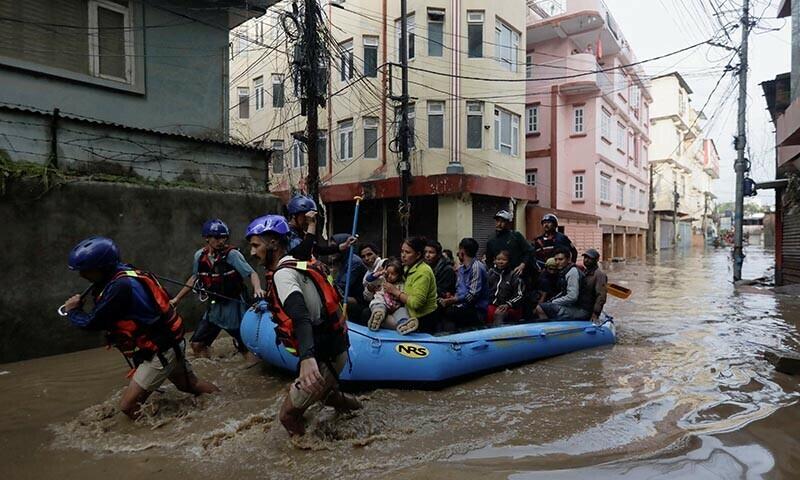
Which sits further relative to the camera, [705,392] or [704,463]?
[705,392]

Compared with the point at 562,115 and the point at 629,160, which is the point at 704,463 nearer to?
the point at 562,115

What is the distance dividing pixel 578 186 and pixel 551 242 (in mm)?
17100

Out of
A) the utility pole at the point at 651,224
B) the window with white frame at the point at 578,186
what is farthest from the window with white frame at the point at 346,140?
the utility pole at the point at 651,224

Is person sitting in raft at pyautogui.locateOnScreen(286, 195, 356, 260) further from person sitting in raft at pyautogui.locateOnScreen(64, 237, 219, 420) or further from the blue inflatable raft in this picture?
person sitting in raft at pyautogui.locateOnScreen(64, 237, 219, 420)

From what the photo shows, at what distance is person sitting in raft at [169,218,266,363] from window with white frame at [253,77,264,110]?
62.2 ft

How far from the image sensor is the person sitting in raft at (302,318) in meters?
2.99

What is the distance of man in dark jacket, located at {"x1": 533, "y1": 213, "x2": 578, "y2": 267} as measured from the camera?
7011mm

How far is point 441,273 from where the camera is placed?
236 inches

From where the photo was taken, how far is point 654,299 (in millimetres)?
12633

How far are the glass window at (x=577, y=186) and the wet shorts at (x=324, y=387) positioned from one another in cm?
2148

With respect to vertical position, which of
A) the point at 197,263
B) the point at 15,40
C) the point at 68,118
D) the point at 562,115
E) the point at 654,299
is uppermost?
the point at 562,115

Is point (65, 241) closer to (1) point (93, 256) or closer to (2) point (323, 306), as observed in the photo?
(1) point (93, 256)

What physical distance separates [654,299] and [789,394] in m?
8.45

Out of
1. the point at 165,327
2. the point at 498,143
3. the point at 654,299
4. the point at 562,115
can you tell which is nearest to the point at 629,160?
the point at 562,115
